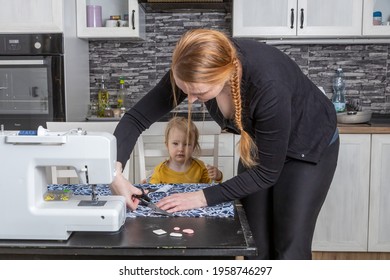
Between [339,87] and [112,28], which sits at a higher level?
[112,28]

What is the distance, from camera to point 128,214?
1.45 metres

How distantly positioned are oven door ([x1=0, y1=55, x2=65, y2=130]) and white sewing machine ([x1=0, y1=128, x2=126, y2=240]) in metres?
1.80

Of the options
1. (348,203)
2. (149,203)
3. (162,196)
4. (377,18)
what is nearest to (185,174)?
(162,196)

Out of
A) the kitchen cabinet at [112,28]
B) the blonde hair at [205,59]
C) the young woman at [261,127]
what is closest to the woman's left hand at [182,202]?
the young woman at [261,127]

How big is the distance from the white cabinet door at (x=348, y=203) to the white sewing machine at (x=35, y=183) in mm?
2042

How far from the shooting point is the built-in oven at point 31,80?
119 inches

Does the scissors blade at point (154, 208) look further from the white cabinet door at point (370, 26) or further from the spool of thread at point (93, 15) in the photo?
the white cabinet door at point (370, 26)

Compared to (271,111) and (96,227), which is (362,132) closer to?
(271,111)

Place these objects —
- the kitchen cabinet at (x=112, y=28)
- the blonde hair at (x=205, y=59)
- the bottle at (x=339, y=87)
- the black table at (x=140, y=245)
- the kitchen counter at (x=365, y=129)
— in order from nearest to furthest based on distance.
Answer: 1. the black table at (x=140, y=245)
2. the blonde hair at (x=205, y=59)
3. the kitchen counter at (x=365, y=129)
4. the kitchen cabinet at (x=112, y=28)
5. the bottle at (x=339, y=87)

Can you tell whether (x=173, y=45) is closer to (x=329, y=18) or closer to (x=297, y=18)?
(x=297, y=18)

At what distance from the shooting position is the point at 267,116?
4.77 feet

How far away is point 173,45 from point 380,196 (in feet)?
5.57

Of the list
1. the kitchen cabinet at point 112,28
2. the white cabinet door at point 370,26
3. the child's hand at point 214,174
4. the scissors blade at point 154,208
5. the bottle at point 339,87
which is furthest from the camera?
the bottle at point 339,87
